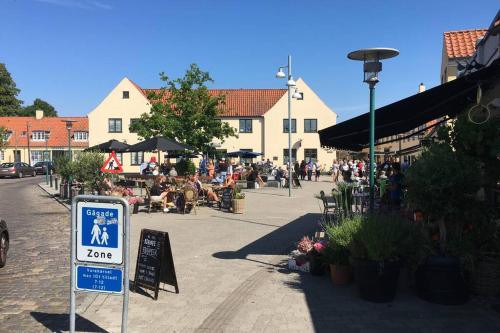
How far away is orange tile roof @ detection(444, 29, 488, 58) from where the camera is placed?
14855mm

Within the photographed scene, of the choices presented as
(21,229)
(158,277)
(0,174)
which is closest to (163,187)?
(21,229)

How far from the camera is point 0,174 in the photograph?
38.2 metres

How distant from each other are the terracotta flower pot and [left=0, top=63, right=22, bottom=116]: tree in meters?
76.8

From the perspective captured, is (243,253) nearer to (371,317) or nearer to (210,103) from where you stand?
(371,317)

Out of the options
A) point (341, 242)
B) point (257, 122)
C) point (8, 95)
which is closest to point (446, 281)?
point (341, 242)

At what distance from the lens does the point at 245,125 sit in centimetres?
4650

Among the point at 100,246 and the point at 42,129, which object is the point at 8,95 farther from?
the point at 100,246

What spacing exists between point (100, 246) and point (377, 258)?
299 cm

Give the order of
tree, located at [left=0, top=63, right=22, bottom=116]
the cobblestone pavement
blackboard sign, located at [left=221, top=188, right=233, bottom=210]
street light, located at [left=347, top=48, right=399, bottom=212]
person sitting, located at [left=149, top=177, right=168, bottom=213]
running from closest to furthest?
the cobblestone pavement
street light, located at [left=347, top=48, right=399, bottom=212]
person sitting, located at [left=149, top=177, right=168, bottom=213]
blackboard sign, located at [left=221, top=188, right=233, bottom=210]
tree, located at [left=0, top=63, right=22, bottom=116]

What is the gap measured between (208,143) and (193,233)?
20899 millimetres

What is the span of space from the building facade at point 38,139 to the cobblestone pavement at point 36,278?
163ft

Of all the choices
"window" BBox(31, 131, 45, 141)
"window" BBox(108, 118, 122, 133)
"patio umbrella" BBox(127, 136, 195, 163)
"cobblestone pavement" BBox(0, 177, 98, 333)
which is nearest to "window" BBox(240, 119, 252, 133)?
"window" BBox(108, 118, 122, 133)

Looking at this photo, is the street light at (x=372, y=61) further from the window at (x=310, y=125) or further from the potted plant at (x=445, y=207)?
the window at (x=310, y=125)

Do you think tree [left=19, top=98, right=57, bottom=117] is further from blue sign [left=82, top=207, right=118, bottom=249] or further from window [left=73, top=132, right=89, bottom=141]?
blue sign [left=82, top=207, right=118, bottom=249]
